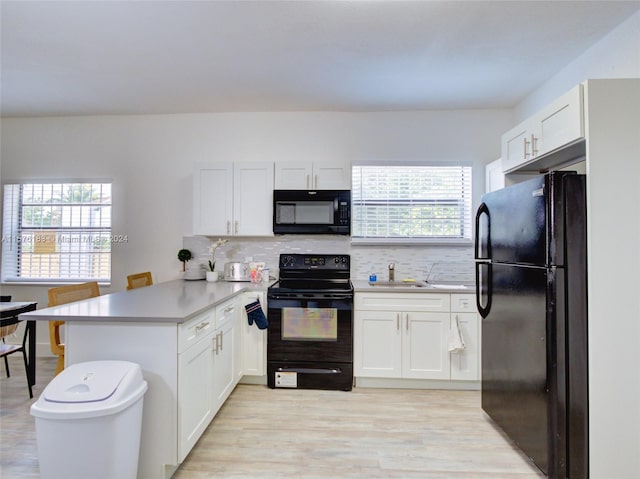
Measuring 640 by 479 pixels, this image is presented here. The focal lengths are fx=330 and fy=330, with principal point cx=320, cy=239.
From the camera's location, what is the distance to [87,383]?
1.41 metres

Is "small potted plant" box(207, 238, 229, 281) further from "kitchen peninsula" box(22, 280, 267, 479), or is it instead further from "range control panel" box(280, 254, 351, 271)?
"kitchen peninsula" box(22, 280, 267, 479)

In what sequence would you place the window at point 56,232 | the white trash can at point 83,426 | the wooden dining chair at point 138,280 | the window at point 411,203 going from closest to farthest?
the white trash can at point 83,426 < the wooden dining chair at point 138,280 < the window at point 411,203 < the window at point 56,232

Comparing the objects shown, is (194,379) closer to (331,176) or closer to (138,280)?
(138,280)

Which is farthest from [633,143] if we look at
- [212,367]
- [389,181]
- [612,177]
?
[212,367]

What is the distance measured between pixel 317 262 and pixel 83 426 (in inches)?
91.3

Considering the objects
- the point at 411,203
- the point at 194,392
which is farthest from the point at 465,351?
the point at 194,392

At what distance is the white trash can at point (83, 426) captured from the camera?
1.34 m

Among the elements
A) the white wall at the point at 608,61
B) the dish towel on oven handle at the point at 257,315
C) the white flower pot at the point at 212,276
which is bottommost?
the dish towel on oven handle at the point at 257,315

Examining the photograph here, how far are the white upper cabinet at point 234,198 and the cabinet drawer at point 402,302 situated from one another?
112 cm

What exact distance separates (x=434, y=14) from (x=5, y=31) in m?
2.75

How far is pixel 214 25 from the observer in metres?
2.08

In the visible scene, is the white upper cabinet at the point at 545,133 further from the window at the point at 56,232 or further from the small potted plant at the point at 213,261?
the window at the point at 56,232

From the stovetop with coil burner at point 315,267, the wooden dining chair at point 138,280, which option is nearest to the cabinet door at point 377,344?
the stovetop with coil burner at point 315,267

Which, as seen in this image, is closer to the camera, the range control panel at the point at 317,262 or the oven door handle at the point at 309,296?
the oven door handle at the point at 309,296
